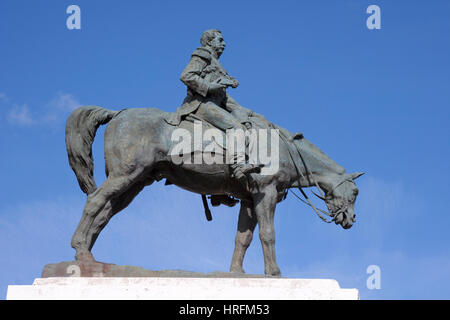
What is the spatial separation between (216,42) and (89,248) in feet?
14.7

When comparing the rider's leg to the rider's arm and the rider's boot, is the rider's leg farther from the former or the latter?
the rider's boot

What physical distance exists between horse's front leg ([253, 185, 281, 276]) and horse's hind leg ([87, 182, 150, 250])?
6.93ft

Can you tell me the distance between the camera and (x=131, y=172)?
15453 millimetres

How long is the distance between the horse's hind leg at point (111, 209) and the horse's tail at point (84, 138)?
459 mm

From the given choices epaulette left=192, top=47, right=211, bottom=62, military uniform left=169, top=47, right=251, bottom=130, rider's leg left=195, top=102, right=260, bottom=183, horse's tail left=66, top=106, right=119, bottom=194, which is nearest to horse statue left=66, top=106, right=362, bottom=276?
horse's tail left=66, top=106, right=119, bottom=194

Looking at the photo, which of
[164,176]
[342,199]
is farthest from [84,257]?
[342,199]

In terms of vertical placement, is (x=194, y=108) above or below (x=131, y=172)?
above

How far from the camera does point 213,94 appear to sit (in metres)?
16.4

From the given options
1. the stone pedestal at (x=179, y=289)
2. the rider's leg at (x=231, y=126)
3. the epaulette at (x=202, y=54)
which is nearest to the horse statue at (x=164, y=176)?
the rider's leg at (x=231, y=126)
